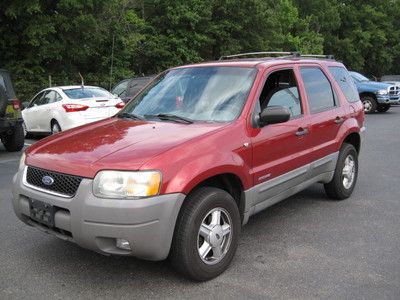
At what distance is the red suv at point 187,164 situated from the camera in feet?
11.3

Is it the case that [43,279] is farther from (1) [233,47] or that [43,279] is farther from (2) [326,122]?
(1) [233,47]

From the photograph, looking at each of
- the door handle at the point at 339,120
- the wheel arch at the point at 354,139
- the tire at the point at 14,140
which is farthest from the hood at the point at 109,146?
the tire at the point at 14,140

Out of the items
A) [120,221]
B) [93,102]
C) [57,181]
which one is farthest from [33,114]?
[120,221]

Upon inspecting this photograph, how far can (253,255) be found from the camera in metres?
4.35

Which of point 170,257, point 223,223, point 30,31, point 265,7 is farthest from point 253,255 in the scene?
point 265,7

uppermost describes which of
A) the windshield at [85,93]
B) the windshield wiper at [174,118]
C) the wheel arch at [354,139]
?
the windshield wiper at [174,118]

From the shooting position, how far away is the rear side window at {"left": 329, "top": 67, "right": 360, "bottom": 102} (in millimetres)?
6062

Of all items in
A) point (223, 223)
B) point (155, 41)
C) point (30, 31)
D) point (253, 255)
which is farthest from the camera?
point (155, 41)

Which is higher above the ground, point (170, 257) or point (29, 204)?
point (29, 204)

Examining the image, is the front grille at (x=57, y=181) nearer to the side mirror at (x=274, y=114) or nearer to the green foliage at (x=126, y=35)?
the side mirror at (x=274, y=114)

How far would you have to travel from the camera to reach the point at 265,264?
163 inches

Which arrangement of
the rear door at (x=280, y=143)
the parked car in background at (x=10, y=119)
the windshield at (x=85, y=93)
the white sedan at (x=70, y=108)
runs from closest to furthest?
the rear door at (x=280, y=143) < the parked car in background at (x=10, y=119) < the white sedan at (x=70, y=108) < the windshield at (x=85, y=93)

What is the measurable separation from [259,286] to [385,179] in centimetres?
434

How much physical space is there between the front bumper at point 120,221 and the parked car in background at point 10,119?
6017 mm
